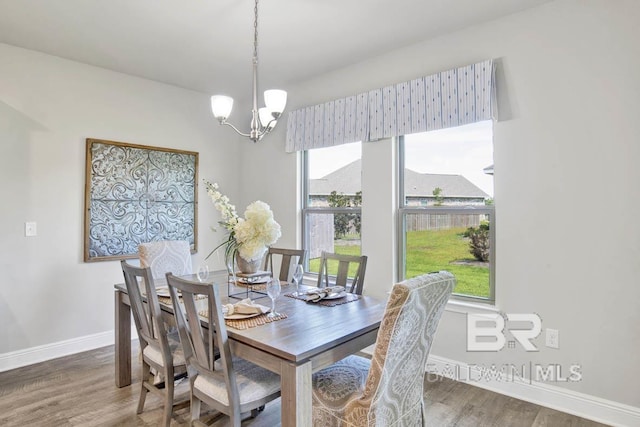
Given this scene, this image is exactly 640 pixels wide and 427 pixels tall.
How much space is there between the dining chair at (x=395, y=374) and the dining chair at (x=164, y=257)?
5.87 feet

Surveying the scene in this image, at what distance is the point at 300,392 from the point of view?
1.48 metres

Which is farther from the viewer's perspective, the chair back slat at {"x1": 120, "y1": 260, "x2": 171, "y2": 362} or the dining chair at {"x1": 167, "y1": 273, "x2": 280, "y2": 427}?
the chair back slat at {"x1": 120, "y1": 260, "x2": 171, "y2": 362}

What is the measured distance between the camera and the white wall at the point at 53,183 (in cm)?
318

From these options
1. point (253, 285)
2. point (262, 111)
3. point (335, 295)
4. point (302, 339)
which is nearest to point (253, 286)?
point (253, 285)

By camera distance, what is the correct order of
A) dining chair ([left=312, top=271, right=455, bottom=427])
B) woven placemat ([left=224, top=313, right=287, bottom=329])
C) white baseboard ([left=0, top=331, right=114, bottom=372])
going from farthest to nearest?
white baseboard ([left=0, top=331, right=114, bottom=372]) < woven placemat ([left=224, top=313, right=287, bottom=329]) < dining chair ([left=312, top=271, right=455, bottom=427])

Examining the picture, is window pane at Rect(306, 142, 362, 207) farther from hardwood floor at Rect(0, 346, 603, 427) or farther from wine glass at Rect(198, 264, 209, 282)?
hardwood floor at Rect(0, 346, 603, 427)

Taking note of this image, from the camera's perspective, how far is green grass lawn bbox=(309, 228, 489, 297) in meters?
2.93

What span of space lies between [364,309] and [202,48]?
103 inches

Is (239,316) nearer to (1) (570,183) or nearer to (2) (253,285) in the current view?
(2) (253,285)

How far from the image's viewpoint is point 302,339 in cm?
162

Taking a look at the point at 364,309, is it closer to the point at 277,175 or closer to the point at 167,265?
the point at 167,265

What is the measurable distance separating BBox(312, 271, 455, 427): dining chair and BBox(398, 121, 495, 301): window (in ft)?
4.66

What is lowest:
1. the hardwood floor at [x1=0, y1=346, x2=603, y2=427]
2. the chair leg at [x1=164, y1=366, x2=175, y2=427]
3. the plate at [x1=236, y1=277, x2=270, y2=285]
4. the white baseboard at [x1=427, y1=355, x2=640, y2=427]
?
the hardwood floor at [x1=0, y1=346, x2=603, y2=427]

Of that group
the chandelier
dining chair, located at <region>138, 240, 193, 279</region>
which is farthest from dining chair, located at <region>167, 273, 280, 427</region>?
dining chair, located at <region>138, 240, 193, 279</region>
